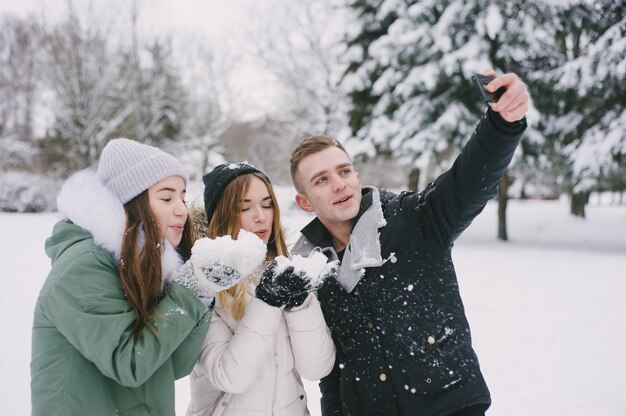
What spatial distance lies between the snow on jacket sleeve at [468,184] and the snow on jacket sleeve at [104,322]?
1156 millimetres

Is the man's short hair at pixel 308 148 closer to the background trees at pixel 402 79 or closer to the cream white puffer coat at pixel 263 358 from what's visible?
the cream white puffer coat at pixel 263 358

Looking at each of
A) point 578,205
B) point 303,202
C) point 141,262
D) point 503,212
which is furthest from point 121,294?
point 578,205

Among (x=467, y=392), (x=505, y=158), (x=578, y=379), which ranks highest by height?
(x=505, y=158)

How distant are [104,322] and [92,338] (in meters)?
0.06

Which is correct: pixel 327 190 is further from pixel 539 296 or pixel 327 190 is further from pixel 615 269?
pixel 615 269

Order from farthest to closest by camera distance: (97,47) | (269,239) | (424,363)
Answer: (97,47), (269,239), (424,363)

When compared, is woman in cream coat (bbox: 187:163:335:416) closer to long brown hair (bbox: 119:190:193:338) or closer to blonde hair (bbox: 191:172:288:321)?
blonde hair (bbox: 191:172:288:321)

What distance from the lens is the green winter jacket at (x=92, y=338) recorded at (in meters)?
1.50

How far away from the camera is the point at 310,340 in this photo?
1898mm

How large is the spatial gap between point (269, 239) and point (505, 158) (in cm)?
130

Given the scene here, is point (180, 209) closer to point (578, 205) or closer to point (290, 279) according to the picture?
point (290, 279)

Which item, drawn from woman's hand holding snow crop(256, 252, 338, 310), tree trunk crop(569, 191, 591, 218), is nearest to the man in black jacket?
woman's hand holding snow crop(256, 252, 338, 310)

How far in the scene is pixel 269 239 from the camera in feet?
7.92

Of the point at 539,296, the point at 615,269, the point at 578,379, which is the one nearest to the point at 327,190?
the point at 578,379
